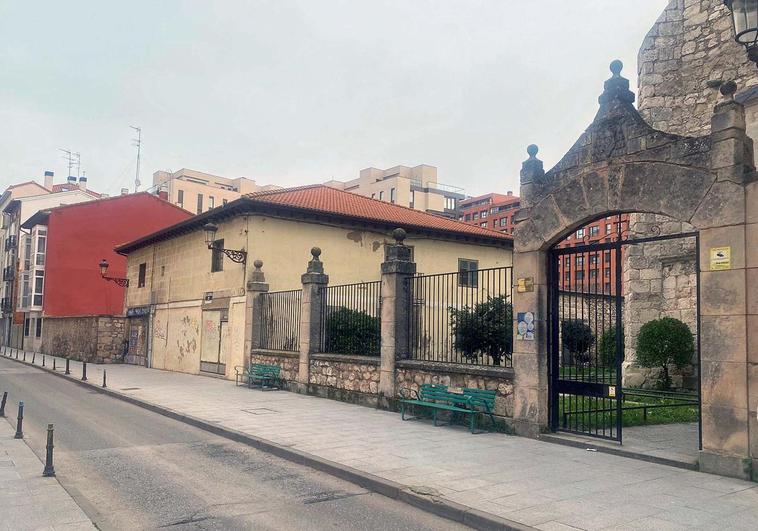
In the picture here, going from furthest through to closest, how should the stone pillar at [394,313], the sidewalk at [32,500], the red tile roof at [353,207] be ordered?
the red tile roof at [353,207] < the stone pillar at [394,313] < the sidewalk at [32,500]

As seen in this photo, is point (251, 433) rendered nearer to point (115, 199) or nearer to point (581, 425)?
point (581, 425)

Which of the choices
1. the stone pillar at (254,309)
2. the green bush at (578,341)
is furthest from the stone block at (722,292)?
the stone pillar at (254,309)

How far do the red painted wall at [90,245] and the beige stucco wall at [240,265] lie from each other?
11749 millimetres

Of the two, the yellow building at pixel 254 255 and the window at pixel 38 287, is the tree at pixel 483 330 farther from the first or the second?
the window at pixel 38 287

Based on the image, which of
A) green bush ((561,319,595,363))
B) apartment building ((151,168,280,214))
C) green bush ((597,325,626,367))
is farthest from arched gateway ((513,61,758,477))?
apartment building ((151,168,280,214))

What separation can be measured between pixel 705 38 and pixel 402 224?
1237 centimetres

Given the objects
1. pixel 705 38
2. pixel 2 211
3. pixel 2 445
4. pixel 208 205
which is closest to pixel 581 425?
pixel 2 445

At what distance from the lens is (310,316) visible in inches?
653

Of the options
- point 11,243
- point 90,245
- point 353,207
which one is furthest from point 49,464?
point 11,243

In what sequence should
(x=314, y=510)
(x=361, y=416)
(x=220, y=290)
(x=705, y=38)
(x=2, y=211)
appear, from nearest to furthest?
(x=314, y=510), (x=361, y=416), (x=705, y=38), (x=220, y=290), (x=2, y=211)

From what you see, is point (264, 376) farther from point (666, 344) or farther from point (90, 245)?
point (90, 245)

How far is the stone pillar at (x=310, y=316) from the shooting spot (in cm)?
1648

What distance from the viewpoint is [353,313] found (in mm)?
16359

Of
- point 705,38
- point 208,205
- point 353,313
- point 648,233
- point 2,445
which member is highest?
point 208,205
